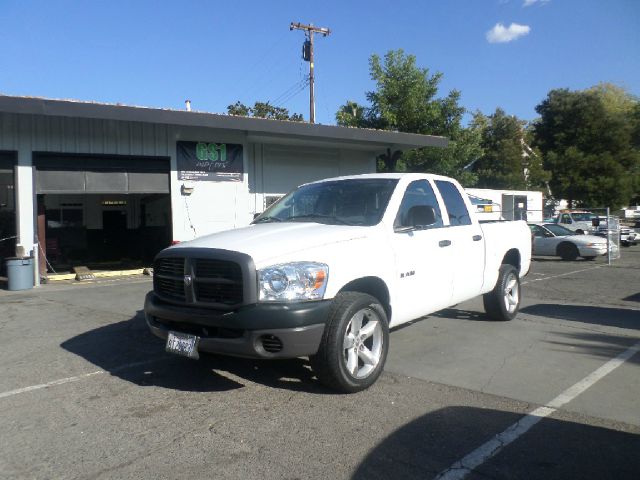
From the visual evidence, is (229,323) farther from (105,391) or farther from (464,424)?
(464,424)

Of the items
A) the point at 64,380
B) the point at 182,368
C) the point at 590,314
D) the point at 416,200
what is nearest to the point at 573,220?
the point at 590,314

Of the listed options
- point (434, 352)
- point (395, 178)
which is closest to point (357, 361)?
point (434, 352)

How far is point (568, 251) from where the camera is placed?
18500 millimetres

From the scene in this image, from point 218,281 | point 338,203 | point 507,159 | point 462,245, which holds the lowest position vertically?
point 218,281

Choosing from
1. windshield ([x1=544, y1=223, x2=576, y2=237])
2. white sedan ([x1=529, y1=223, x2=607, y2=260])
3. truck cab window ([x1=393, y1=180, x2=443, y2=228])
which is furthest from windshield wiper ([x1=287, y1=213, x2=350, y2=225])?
windshield ([x1=544, y1=223, x2=576, y2=237])

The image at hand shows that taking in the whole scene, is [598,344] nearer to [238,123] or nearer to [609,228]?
[238,123]

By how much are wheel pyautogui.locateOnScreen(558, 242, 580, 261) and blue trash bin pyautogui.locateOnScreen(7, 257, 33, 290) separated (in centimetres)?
1621

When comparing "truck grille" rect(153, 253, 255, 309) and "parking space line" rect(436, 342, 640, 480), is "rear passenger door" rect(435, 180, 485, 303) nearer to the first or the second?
"parking space line" rect(436, 342, 640, 480)

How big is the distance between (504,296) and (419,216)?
2.77m

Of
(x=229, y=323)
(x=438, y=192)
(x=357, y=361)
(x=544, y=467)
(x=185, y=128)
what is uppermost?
(x=185, y=128)

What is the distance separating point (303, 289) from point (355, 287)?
70cm

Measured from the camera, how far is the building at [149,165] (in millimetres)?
13672

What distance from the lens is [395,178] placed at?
19.1 feet

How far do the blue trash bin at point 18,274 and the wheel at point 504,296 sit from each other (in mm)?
10635
